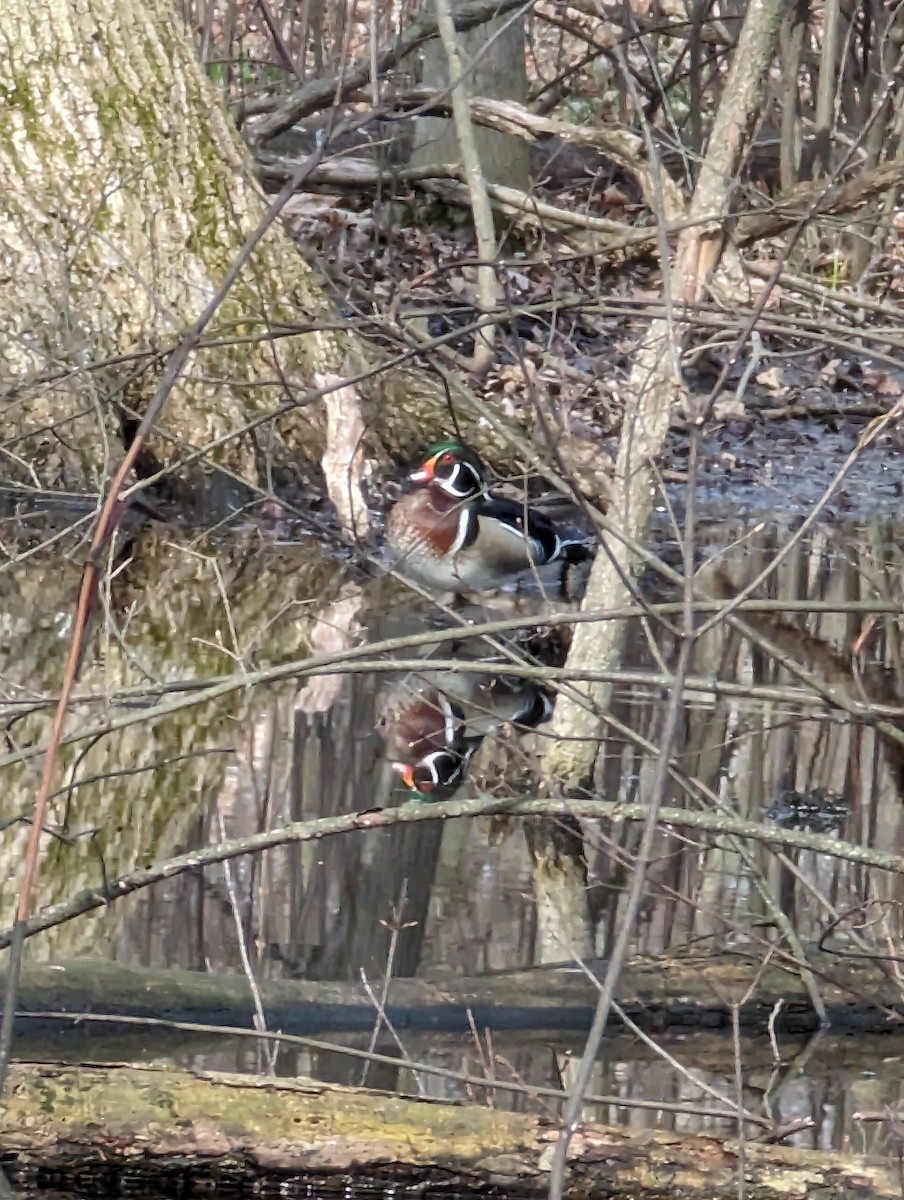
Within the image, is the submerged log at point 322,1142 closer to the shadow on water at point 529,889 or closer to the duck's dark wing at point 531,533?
the shadow on water at point 529,889

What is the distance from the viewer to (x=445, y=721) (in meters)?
5.96

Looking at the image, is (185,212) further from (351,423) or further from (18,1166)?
(18,1166)

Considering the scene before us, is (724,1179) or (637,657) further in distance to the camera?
(637,657)

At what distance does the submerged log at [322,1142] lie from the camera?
9.13ft

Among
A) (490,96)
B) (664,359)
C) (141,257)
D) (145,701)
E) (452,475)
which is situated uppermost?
(490,96)

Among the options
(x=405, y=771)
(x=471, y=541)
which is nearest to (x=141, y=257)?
(x=471, y=541)

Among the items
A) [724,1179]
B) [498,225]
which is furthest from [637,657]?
[498,225]

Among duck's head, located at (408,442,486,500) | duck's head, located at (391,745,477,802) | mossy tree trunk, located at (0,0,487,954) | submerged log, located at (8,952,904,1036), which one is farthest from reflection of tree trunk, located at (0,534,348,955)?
mossy tree trunk, located at (0,0,487,954)

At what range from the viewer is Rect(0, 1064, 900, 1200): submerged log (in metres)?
2.78

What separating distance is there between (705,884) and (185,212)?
6.54 meters

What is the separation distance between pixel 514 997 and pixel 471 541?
462 centimetres

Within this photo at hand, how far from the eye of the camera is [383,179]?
11.9 m

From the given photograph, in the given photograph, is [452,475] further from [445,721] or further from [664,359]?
[664,359]

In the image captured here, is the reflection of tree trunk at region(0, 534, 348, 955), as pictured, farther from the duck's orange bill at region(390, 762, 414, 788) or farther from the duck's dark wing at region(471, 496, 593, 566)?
the duck's dark wing at region(471, 496, 593, 566)
